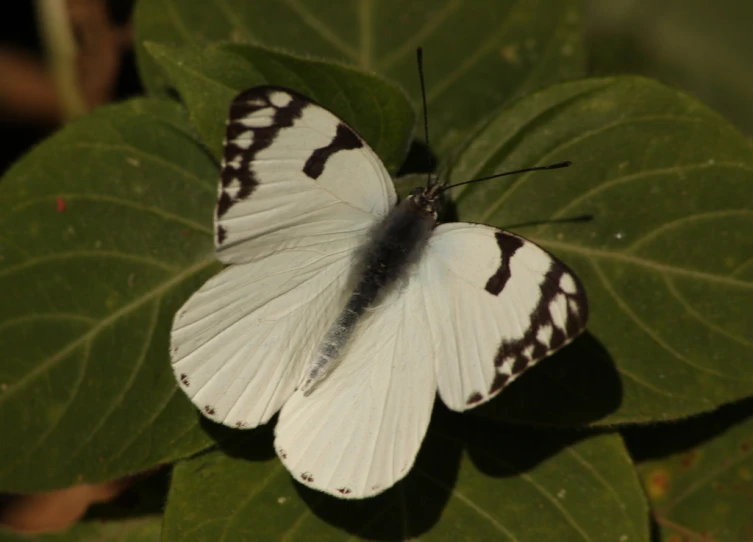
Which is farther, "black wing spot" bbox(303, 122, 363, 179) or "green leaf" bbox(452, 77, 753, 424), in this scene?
"green leaf" bbox(452, 77, 753, 424)

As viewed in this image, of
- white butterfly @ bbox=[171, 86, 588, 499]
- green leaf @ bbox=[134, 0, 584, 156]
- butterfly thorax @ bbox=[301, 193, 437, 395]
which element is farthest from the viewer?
green leaf @ bbox=[134, 0, 584, 156]

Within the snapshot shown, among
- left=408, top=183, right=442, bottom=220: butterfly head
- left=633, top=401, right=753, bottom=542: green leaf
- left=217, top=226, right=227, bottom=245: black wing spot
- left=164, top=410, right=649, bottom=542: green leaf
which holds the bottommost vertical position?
left=633, top=401, right=753, bottom=542: green leaf

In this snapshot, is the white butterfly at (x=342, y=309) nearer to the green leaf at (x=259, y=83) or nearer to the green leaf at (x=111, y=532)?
the green leaf at (x=259, y=83)

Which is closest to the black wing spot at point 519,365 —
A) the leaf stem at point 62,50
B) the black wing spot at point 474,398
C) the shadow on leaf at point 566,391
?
the black wing spot at point 474,398

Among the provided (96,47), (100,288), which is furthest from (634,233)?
(96,47)

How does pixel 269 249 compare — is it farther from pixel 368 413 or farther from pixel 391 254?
pixel 368 413

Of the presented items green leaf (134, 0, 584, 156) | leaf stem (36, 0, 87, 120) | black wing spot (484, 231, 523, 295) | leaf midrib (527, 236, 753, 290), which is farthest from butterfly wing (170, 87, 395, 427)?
leaf stem (36, 0, 87, 120)

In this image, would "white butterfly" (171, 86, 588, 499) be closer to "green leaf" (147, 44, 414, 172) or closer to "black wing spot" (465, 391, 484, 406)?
"black wing spot" (465, 391, 484, 406)

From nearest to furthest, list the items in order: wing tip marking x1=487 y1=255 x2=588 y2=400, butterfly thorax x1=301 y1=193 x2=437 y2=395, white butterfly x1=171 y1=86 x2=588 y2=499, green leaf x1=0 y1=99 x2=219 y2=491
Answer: wing tip marking x1=487 y1=255 x2=588 y2=400 → white butterfly x1=171 y1=86 x2=588 y2=499 → butterfly thorax x1=301 y1=193 x2=437 y2=395 → green leaf x1=0 y1=99 x2=219 y2=491
